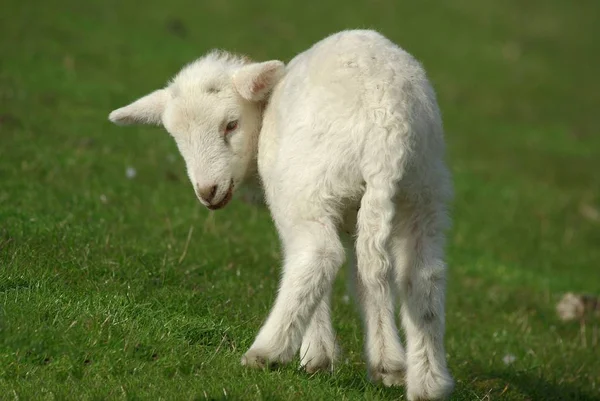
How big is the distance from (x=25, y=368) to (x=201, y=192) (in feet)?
5.96

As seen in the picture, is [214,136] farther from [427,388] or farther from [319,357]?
[427,388]

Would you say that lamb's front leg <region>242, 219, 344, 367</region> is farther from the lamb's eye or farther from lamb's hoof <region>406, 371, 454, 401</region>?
the lamb's eye

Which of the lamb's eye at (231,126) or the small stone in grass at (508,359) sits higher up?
the lamb's eye at (231,126)

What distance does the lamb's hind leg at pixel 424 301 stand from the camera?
6.09 metres

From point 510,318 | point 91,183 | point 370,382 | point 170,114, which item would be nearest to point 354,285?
point 370,382

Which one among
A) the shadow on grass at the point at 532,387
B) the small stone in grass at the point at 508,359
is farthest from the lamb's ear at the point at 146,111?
the small stone in grass at the point at 508,359

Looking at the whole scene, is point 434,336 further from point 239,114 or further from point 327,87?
point 239,114

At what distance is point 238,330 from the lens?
6855 mm

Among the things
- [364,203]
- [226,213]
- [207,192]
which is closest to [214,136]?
[207,192]

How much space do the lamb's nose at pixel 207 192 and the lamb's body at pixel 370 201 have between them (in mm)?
603

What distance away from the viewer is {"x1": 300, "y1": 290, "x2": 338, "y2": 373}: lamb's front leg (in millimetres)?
6609

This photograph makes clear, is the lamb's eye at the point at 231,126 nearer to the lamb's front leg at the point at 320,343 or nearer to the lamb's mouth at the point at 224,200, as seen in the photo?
the lamb's mouth at the point at 224,200

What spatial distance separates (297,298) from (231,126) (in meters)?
1.90

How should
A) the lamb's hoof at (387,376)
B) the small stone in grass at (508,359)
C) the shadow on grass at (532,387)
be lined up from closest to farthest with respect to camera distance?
the lamb's hoof at (387,376) → the shadow on grass at (532,387) → the small stone in grass at (508,359)
